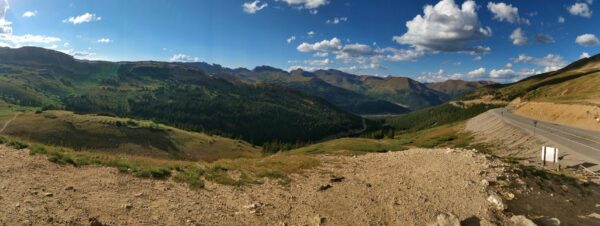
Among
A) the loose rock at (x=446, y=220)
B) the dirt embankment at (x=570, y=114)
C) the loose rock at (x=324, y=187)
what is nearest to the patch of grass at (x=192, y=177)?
the loose rock at (x=324, y=187)

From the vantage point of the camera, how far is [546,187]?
66.7 feet

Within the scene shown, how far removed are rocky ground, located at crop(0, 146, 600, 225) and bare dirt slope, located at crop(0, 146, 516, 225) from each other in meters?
0.04

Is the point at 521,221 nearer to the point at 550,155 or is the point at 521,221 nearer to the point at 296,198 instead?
the point at 296,198

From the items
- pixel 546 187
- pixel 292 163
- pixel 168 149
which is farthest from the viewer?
pixel 168 149

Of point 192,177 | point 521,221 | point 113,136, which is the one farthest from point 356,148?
point 113,136

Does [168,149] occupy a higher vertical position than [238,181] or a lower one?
lower

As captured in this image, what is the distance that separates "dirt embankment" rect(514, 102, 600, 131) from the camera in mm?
76562

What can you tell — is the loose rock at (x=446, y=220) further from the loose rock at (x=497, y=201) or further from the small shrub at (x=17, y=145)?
the small shrub at (x=17, y=145)

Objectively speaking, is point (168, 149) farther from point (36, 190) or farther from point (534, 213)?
point (534, 213)

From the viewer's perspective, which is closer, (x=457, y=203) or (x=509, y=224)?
(x=509, y=224)

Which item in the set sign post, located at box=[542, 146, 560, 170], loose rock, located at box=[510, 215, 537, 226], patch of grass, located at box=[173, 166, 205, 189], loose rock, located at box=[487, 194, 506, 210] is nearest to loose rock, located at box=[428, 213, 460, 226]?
loose rock, located at box=[510, 215, 537, 226]

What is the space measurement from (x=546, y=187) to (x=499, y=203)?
585 centimetres

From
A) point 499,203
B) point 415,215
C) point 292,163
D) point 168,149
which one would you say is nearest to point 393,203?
point 415,215

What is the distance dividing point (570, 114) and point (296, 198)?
312 feet
